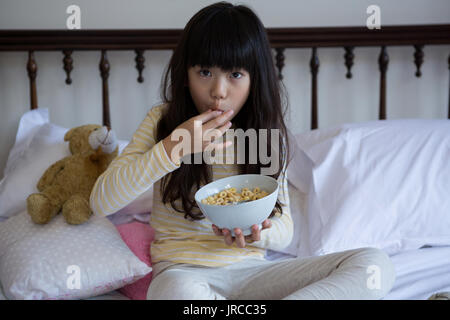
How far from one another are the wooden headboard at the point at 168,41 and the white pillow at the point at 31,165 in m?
0.13

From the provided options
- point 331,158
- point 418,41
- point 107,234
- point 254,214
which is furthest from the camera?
point 418,41

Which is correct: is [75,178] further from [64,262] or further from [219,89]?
[219,89]

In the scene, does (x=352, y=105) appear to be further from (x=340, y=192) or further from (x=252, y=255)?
(x=252, y=255)

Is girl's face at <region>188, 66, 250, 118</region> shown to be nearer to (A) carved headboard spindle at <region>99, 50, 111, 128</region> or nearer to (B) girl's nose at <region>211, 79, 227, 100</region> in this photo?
(B) girl's nose at <region>211, 79, 227, 100</region>

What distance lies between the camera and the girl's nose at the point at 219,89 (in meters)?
0.95

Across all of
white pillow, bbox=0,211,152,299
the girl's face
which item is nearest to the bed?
white pillow, bbox=0,211,152,299

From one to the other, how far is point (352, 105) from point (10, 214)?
1219 millimetres

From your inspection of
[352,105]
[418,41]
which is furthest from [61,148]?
[418,41]

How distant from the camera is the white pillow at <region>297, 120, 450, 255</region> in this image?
1.24 metres

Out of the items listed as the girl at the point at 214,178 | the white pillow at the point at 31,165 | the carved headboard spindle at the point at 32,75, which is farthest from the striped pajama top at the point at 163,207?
the carved headboard spindle at the point at 32,75

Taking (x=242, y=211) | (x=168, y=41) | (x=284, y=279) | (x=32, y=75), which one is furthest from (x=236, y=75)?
(x=32, y=75)

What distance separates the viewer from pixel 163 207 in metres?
1.10

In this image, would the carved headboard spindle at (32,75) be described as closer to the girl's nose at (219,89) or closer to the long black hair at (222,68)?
the long black hair at (222,68)

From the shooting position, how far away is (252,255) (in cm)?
107
